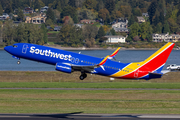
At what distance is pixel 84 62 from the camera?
67.1 metres

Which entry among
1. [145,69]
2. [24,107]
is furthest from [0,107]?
[145,69]

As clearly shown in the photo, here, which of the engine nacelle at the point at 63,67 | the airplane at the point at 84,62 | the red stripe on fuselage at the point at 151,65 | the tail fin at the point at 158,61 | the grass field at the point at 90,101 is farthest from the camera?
the red stripe on fuselage at the point at 151,65

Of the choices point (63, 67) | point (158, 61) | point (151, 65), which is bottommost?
point (151, 65)

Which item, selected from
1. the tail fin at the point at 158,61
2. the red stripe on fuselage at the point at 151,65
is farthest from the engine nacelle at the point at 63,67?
the tail fin at the point at 158,61

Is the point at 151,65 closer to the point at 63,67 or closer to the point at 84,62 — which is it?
the point at 84,62

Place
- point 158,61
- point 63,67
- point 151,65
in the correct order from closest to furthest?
point 63,67, point 158,61, point 151,65

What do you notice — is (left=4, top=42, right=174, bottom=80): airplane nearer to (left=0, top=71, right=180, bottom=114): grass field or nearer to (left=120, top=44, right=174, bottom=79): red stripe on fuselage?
(left=120, top=44, right=174, bottom=79): red stripe on fuselage

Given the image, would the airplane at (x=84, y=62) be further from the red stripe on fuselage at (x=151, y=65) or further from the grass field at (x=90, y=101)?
the grass field at (x=90, y=101)

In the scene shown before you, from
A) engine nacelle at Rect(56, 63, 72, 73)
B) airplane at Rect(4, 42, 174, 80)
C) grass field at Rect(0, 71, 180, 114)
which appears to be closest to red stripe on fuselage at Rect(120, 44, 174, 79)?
airplane at Rect(4, 42, 174, 80)

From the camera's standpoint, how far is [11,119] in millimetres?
37812

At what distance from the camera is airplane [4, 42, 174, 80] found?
6581 cm

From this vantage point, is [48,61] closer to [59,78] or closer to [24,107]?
[24,107]

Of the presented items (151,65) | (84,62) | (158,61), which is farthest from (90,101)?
(158,61)

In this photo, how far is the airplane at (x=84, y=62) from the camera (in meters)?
65.8
